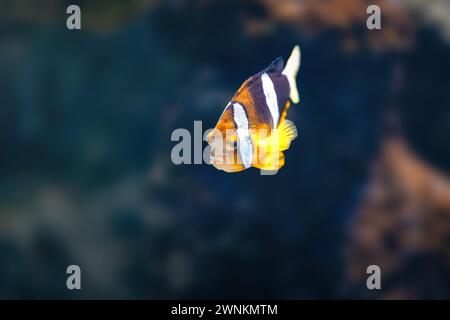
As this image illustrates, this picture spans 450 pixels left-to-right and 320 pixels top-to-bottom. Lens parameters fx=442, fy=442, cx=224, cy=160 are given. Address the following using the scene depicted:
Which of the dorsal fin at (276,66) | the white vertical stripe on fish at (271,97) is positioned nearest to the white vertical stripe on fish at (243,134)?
the white vertical stripe on fish at (271,97)

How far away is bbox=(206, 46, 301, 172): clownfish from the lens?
0.88 m

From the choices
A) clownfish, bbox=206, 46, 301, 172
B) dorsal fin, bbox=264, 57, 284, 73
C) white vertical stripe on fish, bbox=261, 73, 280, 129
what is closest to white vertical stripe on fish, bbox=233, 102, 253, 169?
clownfish, bbox=206, 46, 301, 172

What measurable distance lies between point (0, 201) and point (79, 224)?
1.24ft

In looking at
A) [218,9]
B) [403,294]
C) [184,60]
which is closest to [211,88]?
[184,60]

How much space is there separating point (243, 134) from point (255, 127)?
54mm

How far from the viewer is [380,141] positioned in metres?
1.98

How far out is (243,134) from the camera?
2.97 ft

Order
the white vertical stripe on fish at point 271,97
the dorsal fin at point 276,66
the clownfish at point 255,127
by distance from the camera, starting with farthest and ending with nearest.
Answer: the dorsal fin at point 276,66, the white vertical stripe on fish at point 271,97, the clownfish at point 255,127

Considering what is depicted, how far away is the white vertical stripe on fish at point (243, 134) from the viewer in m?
0.90

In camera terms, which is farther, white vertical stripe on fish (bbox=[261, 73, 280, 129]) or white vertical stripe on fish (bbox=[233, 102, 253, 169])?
white vertical stripe on fish (bbox=[261, 73, 280, 129])

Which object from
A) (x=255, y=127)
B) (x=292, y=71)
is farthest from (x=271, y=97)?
(x=292, y=71)

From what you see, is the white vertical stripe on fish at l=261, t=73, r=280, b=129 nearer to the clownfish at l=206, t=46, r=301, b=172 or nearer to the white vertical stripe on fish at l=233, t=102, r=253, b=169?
the clownfish at l=206, t=46, r=301, b=172

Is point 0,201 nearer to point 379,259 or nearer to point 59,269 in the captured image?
point 59,269

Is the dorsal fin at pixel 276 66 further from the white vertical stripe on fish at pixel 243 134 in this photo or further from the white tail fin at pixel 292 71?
the white vertical stripe on fish at pixel 243 134
